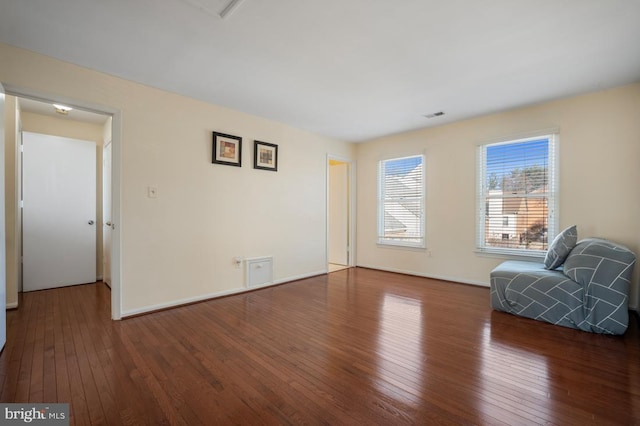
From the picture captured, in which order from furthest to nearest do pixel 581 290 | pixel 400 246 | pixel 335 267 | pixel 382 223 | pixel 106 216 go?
pixel 335 267 → pixel 382 223 → pixel 400 246 → pixel 106 216 → pixel 581 290

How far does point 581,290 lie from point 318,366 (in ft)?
8.96

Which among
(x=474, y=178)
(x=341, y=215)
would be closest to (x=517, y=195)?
(x=474, y=178)

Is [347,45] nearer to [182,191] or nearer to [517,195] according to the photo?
[182,191]

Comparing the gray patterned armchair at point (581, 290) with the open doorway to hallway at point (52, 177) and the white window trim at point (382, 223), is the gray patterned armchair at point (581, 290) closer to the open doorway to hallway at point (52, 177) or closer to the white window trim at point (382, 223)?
the white window trim at point (382, 223)

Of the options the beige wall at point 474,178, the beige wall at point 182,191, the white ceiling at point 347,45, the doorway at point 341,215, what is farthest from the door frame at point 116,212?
the beige wall at point 474,178

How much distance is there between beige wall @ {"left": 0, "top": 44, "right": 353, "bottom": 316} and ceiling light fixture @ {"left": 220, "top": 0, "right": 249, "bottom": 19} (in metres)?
1.76

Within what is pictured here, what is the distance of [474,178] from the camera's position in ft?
14.6

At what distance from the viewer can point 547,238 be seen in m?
3.84

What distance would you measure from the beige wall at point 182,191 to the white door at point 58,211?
7.28 ft

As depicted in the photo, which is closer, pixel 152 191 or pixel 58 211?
pixel 152 191

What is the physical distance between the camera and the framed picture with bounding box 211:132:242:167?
12.5ft

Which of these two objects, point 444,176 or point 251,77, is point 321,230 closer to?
point 444,176

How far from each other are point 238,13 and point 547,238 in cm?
452

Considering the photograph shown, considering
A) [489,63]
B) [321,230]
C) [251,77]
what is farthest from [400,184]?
[251,77]
